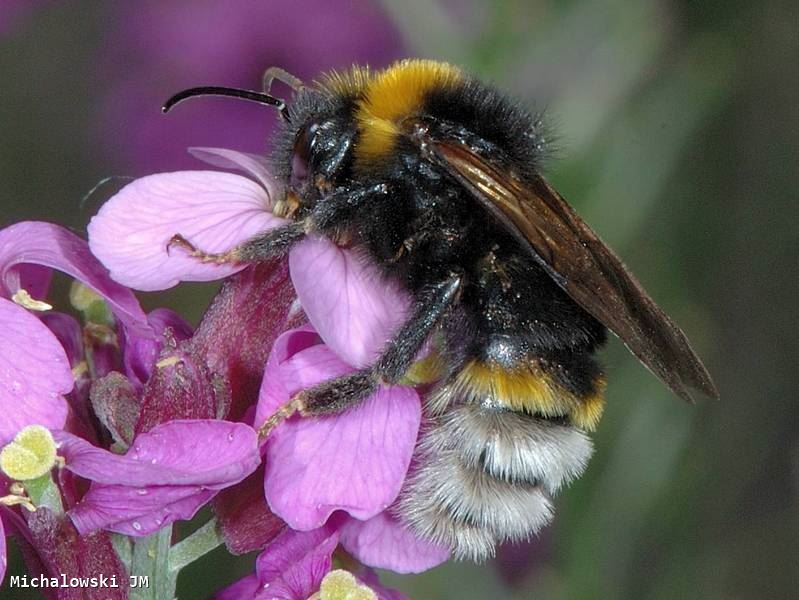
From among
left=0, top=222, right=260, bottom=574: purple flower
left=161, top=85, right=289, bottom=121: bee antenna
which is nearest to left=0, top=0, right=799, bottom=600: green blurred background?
left=161, top=85, right=289, bottom=121: bee antenna

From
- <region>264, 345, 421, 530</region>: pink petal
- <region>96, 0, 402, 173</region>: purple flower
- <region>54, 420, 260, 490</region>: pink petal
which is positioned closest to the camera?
<region>54, 420, 260, 490</region>: pink petal

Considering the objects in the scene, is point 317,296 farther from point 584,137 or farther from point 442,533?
point 584,137

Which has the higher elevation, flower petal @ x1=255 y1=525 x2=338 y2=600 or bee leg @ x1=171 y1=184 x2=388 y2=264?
bee leg @ x1=171 y1=184 x2=388 y2=264

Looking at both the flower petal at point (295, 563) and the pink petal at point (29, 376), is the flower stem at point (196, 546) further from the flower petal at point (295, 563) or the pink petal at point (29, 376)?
the pink petal at point (29, 376)

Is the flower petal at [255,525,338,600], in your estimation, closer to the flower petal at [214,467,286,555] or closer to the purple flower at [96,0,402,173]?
the flower petal at [214,467,286,555]

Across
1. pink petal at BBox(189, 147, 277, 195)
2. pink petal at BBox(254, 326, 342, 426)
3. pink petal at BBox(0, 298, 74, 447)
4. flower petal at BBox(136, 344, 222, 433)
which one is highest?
pink petal at BBox(189, 147, 277, 195)

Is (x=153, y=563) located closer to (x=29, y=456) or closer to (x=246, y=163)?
(x=29, y=456)

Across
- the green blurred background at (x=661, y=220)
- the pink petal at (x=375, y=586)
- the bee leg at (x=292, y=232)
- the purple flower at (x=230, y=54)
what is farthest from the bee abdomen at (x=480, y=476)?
the purple flower at (x=230, y=54)
